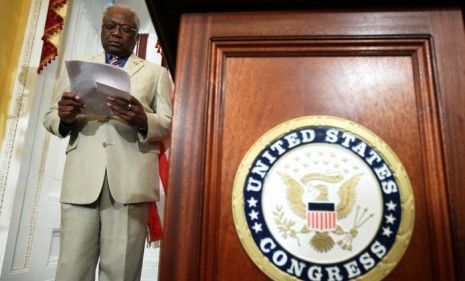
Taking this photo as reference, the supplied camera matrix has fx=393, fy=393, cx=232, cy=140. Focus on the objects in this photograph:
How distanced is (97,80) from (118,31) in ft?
1.32

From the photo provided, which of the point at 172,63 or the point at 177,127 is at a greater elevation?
the point at 172,63

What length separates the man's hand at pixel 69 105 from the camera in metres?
0.95

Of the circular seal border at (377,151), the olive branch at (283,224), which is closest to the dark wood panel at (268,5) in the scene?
the circular seal border at (377,151)

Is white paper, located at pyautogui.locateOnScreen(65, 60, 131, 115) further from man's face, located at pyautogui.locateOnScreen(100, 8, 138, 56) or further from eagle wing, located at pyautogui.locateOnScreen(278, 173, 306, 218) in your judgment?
eagle wing, located at pyautogui.locateOnScreen(278, 173, 306, 218)

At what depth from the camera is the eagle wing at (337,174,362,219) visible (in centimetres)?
43

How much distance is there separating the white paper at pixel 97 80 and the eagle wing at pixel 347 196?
1.79ft

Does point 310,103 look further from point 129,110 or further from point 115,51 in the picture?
point 115,51

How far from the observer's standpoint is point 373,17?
501mm

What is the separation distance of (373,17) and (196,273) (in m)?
0.38

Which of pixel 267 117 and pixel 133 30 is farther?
pixel 133 30

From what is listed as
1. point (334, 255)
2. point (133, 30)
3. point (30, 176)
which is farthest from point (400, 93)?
point (30, 176)

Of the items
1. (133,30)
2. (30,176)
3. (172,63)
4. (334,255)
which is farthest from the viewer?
(30,176)

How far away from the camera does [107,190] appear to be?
106 cm

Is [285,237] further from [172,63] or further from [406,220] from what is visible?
[172,63]
